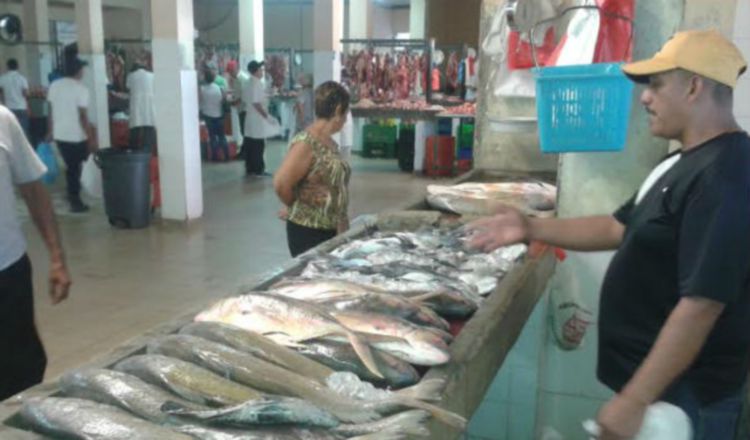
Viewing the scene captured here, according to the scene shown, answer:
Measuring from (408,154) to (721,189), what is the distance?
471 inches

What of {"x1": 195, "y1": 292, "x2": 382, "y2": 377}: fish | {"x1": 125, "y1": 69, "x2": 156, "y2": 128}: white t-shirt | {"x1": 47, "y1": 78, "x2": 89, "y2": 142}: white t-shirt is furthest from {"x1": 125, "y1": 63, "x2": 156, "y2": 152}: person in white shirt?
{"x1": 195, "y1": 292, "x2": 382, "y2": 377}: fish

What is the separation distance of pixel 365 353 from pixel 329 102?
227 cm

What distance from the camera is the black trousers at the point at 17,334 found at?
9.09 ft

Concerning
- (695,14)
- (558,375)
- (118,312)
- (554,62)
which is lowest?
(118,312)

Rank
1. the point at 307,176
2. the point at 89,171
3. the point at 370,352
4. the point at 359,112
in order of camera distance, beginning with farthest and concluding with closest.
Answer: the point at 359,112
the point at 89,171
the point at 307,176
the point at 370,352

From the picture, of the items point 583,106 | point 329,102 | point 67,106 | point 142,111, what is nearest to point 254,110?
point 142,111

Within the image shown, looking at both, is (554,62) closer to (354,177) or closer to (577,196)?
(577,196)

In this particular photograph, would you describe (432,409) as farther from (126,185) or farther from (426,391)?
(126,185)

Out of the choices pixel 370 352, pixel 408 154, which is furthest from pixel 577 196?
pixel 408 154

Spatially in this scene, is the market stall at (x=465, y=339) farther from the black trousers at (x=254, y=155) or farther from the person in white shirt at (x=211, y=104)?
the person in white shirt at (x=211, y=104)

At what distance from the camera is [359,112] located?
12.1 m

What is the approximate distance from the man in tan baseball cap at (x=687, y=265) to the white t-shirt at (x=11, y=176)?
2247mm

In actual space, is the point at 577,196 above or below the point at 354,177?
above

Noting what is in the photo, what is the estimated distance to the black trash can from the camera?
26.7 ft
